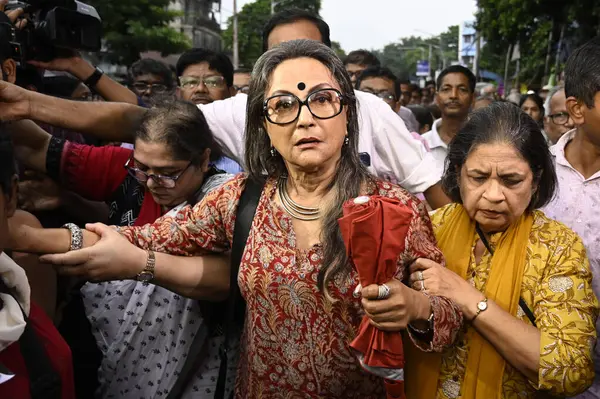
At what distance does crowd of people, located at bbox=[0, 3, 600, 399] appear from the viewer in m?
1.69

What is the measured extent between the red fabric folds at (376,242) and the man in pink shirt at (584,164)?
101 centimetres

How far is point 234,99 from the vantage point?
2.78 meters

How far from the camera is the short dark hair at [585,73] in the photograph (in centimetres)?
225

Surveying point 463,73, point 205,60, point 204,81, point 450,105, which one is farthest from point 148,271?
point 463,73

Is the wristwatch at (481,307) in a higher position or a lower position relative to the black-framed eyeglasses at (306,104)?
lower

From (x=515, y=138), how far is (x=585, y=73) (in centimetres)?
61

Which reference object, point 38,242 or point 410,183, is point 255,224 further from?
point 410,183

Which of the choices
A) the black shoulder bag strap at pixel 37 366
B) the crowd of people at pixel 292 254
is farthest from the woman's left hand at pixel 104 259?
the black shoulder bag strap at pixel 37 366

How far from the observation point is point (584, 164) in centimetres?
237

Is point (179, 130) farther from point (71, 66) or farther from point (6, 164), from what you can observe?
point (6, 164)

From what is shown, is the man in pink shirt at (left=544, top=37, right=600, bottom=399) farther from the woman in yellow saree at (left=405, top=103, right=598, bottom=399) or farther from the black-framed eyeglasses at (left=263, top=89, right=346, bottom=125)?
the black-framed eyeglasses at (left=263, top=89, right=346, bottom=125)

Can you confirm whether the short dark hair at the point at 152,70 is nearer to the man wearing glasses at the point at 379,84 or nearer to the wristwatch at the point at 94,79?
the man wearing glasses at the point at 379,84

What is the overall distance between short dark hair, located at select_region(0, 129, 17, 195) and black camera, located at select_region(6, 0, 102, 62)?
973 mm

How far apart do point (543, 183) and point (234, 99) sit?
1393 mm
